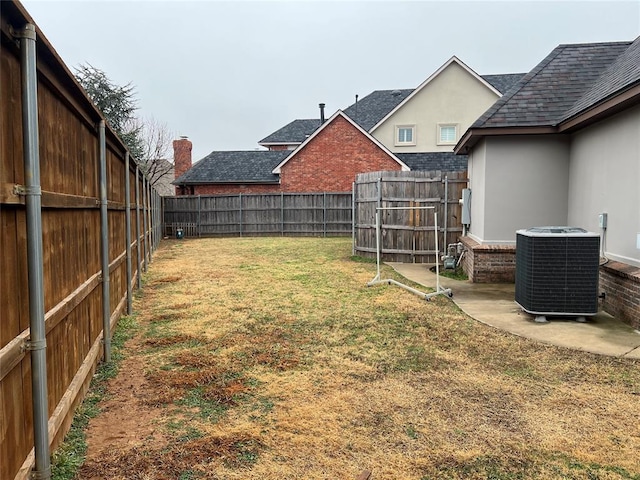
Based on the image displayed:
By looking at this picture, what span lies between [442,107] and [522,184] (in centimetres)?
1879

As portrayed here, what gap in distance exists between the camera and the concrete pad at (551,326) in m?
5.25

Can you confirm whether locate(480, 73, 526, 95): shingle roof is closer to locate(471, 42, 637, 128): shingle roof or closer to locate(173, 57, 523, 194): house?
locate(173, 57, 523, 194): house

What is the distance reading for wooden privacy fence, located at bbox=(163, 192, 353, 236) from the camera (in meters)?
22.2

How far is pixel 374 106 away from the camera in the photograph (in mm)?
30688

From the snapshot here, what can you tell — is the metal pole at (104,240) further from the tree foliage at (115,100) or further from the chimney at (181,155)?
the chimney at (181,155)

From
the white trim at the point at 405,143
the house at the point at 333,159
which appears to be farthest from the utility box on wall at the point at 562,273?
the white trim at the point at 405,143

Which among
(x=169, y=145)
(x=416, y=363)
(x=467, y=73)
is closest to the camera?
(x=416, y=363)

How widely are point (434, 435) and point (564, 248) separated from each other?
398cm

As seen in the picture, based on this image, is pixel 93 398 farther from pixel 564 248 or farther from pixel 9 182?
pixel 564 248

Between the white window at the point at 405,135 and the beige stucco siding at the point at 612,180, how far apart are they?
62.4ft

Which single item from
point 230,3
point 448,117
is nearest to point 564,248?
point 230,3

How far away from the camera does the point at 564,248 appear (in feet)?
20.3

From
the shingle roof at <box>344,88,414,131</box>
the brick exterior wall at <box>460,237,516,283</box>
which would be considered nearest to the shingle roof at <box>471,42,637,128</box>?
the brick exterior wall at <box>460,237,516,283</box>

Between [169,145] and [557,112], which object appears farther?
[169,145]
